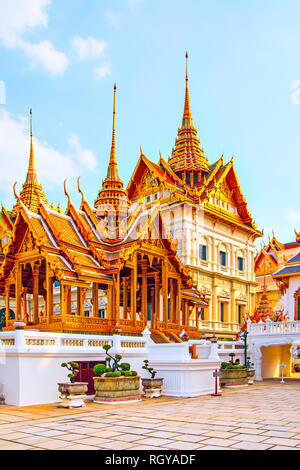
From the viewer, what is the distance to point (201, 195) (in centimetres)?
3838

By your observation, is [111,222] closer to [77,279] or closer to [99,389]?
[77,279]

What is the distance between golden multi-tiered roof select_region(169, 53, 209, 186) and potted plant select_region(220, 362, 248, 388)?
23.9m

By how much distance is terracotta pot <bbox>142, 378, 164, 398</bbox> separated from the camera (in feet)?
49.9

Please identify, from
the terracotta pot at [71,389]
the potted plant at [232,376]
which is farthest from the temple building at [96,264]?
the terracotta pot at [71,389]

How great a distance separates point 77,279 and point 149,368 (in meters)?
3.67

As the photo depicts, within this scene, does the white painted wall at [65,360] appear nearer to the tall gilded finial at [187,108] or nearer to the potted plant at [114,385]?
the potted plant at [114,385]

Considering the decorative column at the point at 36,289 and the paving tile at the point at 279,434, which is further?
the decorative column at the point at 36,289

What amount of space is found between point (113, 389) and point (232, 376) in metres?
7.24

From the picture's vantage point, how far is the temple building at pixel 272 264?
4891cm

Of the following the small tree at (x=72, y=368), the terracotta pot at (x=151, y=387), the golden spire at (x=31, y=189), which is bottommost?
the terracotta pot at (x=151, y=387)

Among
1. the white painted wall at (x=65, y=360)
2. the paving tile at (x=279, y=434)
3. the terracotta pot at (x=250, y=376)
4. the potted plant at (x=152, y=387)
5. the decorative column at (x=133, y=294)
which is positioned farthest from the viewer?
the terracotta pot at (x=250, y=376)

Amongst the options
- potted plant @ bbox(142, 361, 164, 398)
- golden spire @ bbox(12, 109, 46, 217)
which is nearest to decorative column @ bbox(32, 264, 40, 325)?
potted plant @ bbox(142, 361, 164, 398)

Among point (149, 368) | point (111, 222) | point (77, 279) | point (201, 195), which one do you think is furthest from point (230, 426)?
point (201, 195)

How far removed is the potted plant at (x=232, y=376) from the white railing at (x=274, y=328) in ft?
13.4
